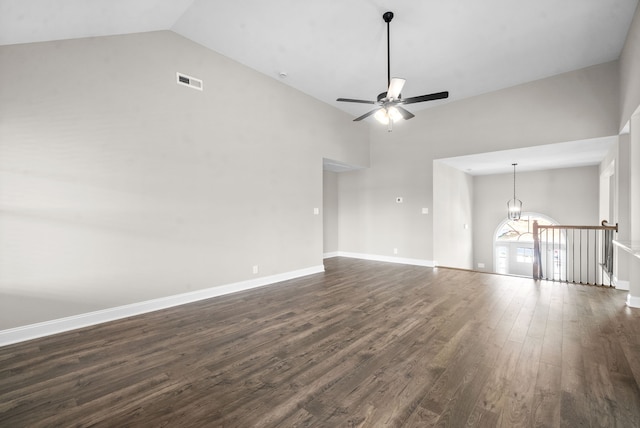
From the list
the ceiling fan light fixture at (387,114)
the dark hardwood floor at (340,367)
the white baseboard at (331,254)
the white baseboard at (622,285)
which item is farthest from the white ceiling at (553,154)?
the white baseboard at (331,254)

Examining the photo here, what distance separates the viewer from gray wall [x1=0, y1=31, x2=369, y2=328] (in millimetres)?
2756

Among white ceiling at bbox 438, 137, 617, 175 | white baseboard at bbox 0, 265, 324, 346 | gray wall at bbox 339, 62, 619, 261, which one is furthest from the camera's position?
white ceiling at bbox 438, 137, 617, 175

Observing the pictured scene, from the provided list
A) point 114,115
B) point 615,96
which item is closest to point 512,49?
point 615,96

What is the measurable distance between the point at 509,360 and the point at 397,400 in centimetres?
118

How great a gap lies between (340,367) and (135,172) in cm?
328

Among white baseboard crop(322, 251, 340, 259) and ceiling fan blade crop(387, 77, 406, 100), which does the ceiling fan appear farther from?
white baseboard crop(322, 251, 340, 259)

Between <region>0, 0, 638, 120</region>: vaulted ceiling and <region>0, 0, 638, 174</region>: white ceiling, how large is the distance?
0.04 feet

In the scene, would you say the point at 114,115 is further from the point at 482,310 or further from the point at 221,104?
the point at 482,310

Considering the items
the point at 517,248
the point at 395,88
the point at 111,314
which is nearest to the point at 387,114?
the point at 395,88

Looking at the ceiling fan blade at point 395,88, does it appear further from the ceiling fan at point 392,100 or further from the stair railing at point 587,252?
the stair railing at point 587,252

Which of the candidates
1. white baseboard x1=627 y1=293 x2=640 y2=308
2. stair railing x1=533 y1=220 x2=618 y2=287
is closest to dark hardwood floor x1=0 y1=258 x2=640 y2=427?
white baseboard x1=627 y1=293 x2=640 y2=308

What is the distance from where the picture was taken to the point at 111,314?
3.21 metres

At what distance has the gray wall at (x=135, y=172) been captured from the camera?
2756 millimetres

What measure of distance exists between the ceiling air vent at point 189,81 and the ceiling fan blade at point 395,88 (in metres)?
2.75
